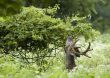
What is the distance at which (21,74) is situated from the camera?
30.2ft

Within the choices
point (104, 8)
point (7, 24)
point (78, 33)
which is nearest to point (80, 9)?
point (78, 33)

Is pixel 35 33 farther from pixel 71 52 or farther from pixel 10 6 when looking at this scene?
Result: pixel 10 6

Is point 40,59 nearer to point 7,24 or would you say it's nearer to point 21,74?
point 7,24

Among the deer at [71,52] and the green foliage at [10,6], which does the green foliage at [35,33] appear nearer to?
the deer at [71,52]

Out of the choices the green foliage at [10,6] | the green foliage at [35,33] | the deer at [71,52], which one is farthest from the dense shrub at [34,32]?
the green foliage at [10,6]

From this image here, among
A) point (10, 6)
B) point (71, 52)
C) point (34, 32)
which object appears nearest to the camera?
point (10, 6)

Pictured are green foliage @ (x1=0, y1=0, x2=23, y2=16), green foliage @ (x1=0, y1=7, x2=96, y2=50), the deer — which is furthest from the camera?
green foliage @ (x1=0, y1=7, x2=96, y2=50)

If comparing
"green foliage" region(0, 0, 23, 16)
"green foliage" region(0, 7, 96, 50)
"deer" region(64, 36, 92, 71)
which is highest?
"green foliage" region(0, 7, 96, 50)

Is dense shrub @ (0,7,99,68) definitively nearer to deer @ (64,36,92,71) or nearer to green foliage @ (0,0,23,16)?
deer @ (64,36,92,71)

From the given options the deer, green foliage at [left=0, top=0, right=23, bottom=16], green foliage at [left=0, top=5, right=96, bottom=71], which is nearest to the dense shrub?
green foliage at [left=0, top=5, right=96, bottom=71]

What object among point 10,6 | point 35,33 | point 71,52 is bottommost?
point 71,52

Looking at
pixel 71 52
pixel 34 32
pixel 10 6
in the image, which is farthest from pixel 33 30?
pixel 10 6

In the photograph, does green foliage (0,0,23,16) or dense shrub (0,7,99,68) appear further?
dense shrub (0,7,99,68)

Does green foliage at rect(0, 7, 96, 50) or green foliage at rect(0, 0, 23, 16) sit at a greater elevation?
green foliage at rect(0, 7, 96, 50)
